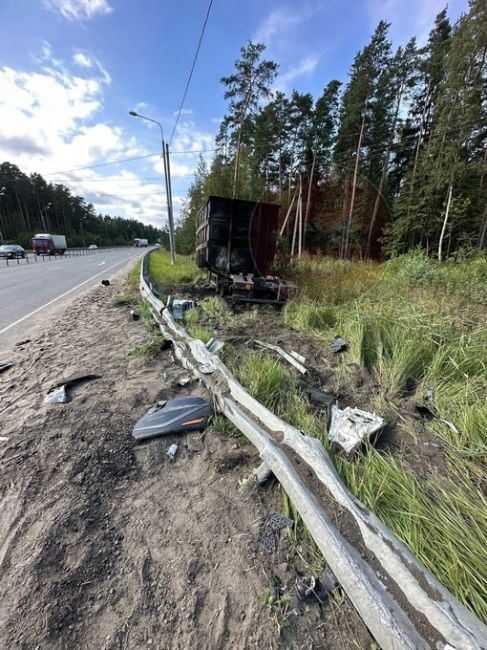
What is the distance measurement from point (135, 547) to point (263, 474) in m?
A: 0.81

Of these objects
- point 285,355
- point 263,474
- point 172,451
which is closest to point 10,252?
point 285,355

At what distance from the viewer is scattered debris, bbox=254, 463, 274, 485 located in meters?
1.73

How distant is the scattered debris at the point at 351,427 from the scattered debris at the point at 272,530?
2.33ft

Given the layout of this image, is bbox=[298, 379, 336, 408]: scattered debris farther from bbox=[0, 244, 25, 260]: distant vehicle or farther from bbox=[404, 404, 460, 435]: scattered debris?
bbox=[0, 244, 25, 260]: distant vehicle

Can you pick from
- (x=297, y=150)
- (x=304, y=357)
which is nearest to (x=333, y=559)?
(x=304, y=357)

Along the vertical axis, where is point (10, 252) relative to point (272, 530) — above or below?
above

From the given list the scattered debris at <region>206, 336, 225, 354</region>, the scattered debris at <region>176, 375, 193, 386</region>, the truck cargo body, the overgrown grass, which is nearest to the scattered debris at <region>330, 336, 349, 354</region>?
the overgrown grass

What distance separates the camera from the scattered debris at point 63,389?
8.77 ft

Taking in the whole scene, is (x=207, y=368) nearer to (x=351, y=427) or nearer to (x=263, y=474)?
(x=263, y=474)

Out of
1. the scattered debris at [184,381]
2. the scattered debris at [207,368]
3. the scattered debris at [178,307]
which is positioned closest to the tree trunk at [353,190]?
the scattered debris at [178,307]

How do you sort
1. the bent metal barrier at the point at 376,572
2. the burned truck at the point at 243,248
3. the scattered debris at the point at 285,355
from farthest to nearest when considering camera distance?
the burned truck at the point at 243,248 < the scattered debris at the point at 285,355 < the bent metal barrier at the point at 376,572

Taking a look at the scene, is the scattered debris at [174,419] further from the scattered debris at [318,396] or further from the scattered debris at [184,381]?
the scattered debris at [318,396]

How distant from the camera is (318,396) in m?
2.62

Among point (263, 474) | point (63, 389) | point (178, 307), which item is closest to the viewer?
point (263, 474)
